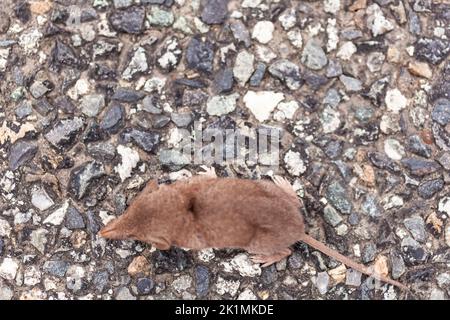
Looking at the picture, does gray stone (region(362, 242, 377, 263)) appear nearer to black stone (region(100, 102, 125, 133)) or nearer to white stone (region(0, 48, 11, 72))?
black stone (region(100, 102, 125, 133))

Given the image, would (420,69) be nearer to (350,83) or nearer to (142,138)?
(350,83)

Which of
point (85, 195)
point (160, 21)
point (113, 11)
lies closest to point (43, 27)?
point (113, 11)

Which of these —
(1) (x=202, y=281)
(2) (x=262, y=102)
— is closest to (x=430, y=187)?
(2) (x=262, y=102)

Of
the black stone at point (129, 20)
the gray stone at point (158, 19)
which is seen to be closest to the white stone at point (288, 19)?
the gray stone at point (158, 19)

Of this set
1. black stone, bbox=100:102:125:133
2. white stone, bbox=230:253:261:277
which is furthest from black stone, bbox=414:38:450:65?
black stone, bbox=100:102:125:133

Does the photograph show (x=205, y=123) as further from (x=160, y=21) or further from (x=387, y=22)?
(x=387, y=22)

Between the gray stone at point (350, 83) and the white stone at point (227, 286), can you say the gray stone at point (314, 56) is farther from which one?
the white stone at point (227, 286)

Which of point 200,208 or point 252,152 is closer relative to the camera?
point 200,208
